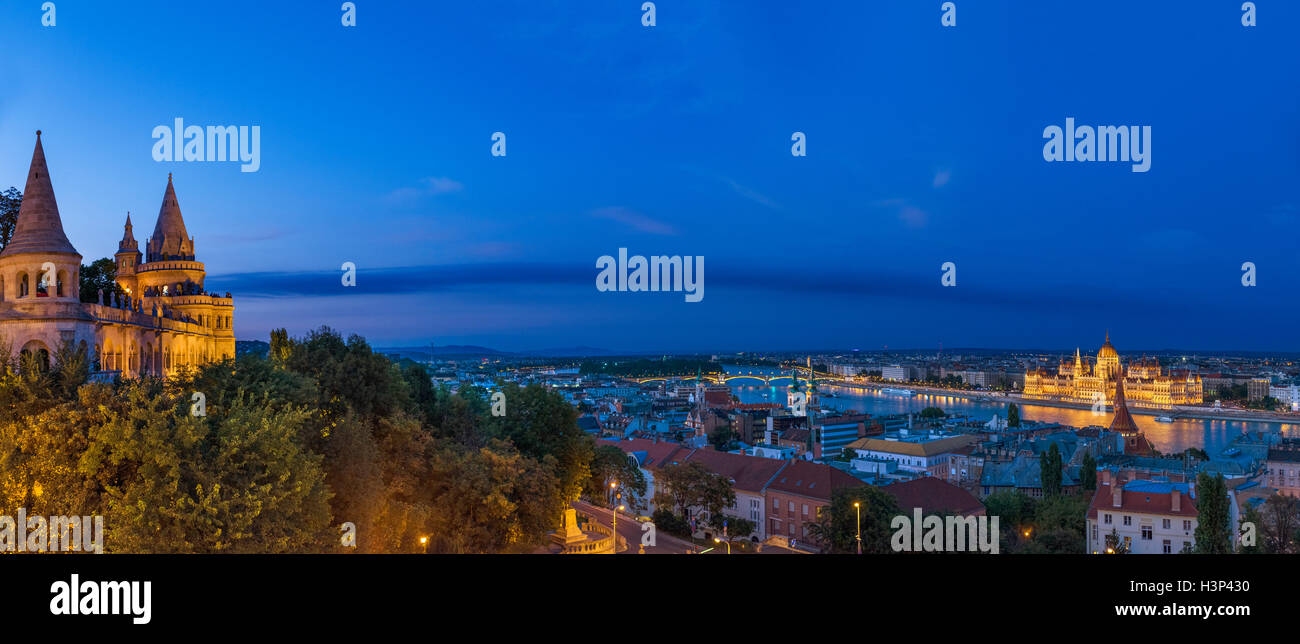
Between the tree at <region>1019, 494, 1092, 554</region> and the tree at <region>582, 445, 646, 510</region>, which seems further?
the tree at <region>582, 445, 646, 510</region>

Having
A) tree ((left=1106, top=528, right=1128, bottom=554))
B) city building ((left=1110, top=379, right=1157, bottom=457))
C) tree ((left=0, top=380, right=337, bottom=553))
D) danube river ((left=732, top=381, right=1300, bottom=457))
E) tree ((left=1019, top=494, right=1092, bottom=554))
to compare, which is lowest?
danube river ((left=732, top=381, right=1300, bottom=457))

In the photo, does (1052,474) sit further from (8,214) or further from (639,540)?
(8,214)

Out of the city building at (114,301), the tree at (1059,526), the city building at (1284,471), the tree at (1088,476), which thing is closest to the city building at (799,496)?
the tree at (1059,526)

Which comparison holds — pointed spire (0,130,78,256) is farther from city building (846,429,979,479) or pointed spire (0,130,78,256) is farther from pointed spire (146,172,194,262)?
city building (846,429,979,479)

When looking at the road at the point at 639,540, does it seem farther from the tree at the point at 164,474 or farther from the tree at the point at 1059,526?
the tree at the point at 164,474

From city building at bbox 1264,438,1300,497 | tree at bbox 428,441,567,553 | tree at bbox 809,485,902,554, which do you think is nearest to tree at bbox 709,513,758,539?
tree at bbox 809,485,902,554

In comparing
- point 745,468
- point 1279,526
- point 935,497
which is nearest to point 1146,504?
point 1279,526
